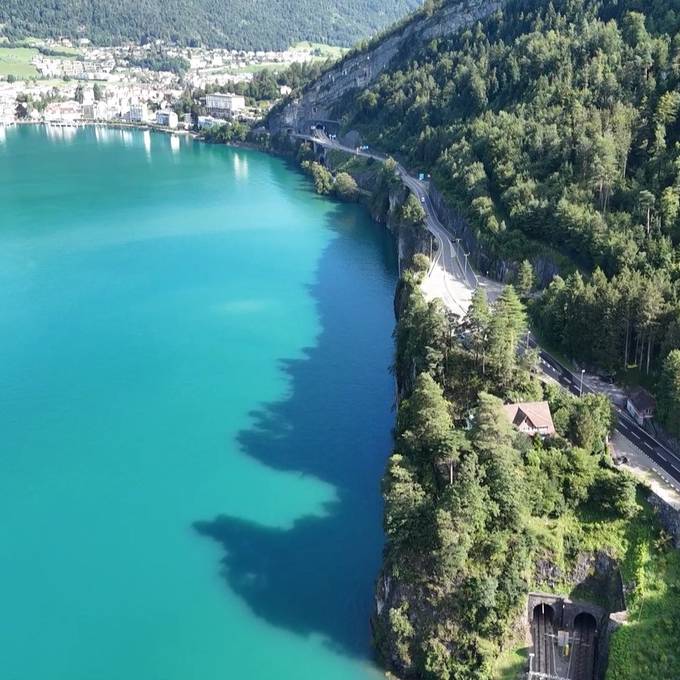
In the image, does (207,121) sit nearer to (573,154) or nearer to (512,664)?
(573,154)

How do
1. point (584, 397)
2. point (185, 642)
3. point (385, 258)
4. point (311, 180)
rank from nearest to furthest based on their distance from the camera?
point (185, 642) < point (584, 397) < point (385, 258) < point (311, 180)

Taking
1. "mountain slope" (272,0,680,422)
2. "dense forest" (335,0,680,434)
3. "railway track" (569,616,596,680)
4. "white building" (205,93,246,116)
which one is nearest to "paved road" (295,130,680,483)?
"mountain slope" (272,0,680,422)

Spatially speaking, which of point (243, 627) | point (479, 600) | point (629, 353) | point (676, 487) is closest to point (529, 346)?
point (629, 353)

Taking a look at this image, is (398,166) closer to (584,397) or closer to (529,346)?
(529,346)

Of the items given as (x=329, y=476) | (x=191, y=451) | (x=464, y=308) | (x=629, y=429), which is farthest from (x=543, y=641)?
(x=464, y=308)

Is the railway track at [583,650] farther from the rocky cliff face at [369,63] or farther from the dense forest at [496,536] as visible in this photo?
the rocky cliff face at [369,63]

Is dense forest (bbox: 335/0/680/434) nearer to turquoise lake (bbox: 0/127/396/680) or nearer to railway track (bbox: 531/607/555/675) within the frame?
railway track (bbox: 531/607/555/675)
